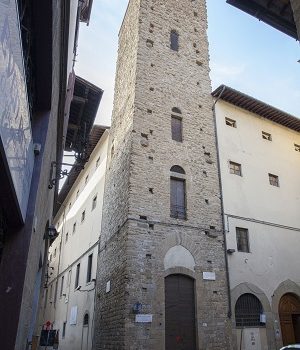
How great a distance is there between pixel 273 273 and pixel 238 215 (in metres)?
2.48

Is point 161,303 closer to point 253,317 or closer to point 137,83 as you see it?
point 253,317

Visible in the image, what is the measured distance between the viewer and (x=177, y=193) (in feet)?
39.6

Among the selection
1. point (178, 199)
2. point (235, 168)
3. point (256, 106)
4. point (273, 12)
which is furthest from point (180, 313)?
point (256, 106)

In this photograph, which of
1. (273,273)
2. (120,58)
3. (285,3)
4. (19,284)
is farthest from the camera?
(120,58)

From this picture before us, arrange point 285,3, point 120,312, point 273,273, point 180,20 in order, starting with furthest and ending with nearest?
point 180,20 < point 273,273 < point 120,312 < point 285,3

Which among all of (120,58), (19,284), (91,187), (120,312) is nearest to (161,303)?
(120,312)

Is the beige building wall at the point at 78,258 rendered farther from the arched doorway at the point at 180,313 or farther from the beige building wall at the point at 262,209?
the beige building wall at the point at 262,209

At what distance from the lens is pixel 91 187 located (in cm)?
1795

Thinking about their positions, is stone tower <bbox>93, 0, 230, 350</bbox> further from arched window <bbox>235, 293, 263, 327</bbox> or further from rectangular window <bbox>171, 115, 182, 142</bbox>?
arched window <bbox>235, 293, 263, 327</bbox>

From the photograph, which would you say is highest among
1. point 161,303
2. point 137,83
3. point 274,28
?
point 137,83

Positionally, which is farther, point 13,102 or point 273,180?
point 273,180

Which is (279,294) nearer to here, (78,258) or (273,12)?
(78,258)

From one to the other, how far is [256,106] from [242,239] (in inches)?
246

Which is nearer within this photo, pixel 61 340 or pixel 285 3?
pixel 285 3
